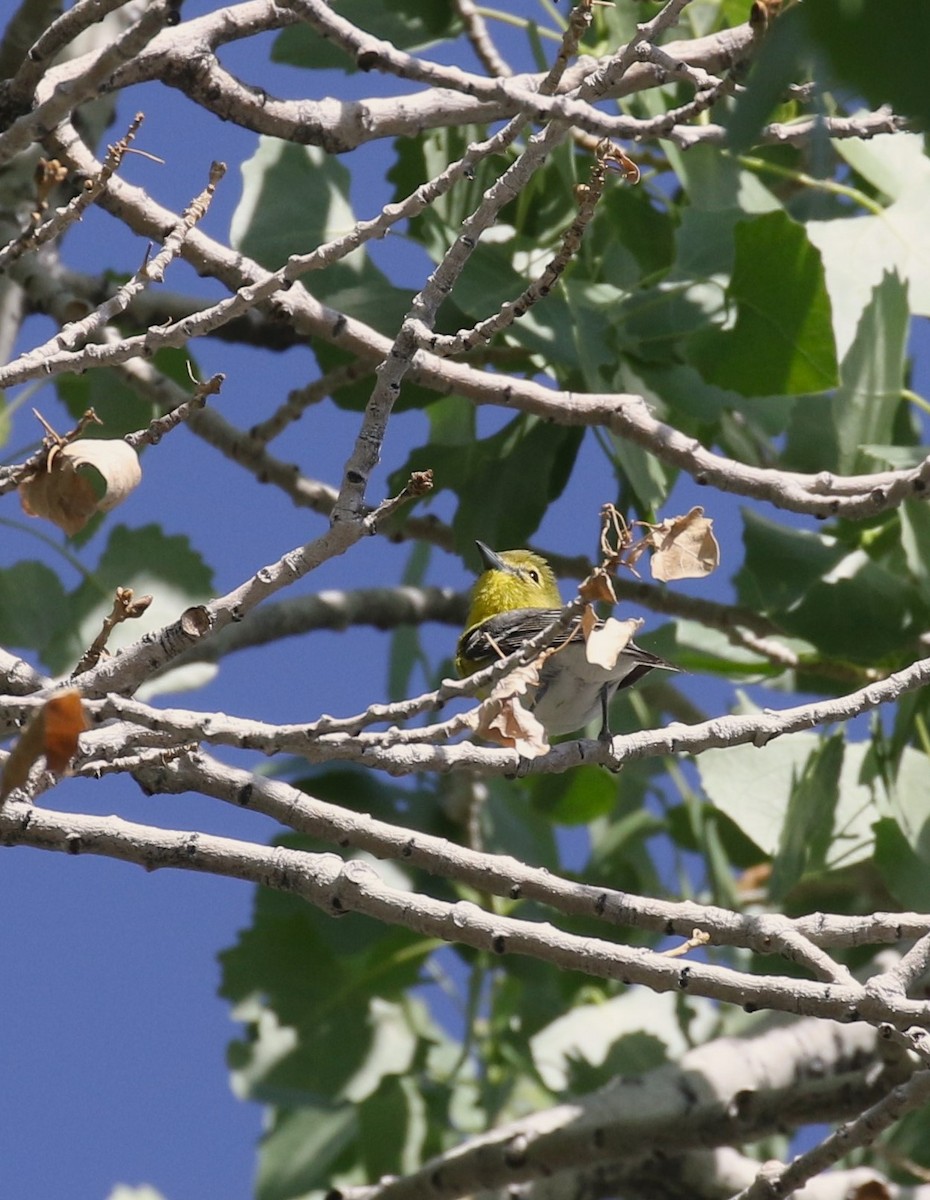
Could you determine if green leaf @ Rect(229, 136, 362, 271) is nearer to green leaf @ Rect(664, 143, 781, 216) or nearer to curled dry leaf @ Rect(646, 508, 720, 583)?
green leaf @ Rect(664, 143, 781, 216)

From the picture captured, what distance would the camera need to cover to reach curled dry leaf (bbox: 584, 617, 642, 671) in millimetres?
1897

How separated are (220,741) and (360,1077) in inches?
123

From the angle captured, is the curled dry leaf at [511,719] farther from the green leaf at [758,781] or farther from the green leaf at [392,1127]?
the green leaf at [392,1127]

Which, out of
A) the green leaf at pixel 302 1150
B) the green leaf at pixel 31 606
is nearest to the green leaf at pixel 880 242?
the green leaf at pixel 31 606

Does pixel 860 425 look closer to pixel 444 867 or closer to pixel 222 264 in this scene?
pixel 222 264

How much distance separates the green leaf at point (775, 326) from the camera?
3.50 metres

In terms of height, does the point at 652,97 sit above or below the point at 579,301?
above

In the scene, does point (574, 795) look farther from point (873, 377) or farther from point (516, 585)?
point (873, 377)

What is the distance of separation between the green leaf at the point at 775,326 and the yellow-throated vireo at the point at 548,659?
72 cm

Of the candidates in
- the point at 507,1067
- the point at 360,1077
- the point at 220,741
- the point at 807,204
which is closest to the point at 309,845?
the point at 360,1077

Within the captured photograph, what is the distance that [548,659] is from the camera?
2980 millimetres

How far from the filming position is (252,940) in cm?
475

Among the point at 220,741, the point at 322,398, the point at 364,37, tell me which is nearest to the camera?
the point at 220,741

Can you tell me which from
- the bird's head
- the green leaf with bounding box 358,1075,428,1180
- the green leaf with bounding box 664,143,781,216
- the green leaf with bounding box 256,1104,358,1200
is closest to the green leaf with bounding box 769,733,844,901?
the bird's head
